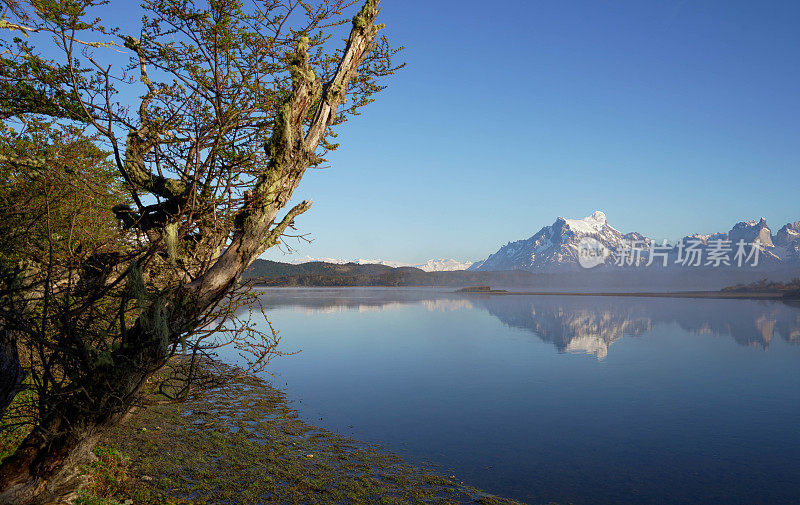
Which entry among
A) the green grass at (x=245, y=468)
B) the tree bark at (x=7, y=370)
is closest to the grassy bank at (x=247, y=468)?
the green grass at (x=245, y=468)

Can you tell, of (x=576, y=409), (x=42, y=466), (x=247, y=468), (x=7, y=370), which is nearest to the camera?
(x=42, y=466)

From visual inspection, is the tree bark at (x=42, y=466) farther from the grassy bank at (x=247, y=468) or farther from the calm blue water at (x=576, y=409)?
the calm blue water at (x=576, y=409)

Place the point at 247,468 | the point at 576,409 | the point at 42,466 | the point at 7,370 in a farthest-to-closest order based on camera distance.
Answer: the point at 576,409 < the point at 247,468 < the point at 7,370 < the point at 42,466

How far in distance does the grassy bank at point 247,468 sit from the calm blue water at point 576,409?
1.65 m

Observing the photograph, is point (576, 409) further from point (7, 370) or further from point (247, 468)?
point (7, 370)

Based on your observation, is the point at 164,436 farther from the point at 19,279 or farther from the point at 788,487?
the point at 788,487

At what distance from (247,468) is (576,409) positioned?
1704cm

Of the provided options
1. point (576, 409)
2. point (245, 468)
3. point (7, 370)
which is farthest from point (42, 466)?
point (576, 409)

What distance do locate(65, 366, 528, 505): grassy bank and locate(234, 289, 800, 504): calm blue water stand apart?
1.65 metres

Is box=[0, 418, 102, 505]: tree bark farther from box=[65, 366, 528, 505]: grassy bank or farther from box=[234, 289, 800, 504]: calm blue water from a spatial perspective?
box=[234, 289, 800, 504]: calm blue water

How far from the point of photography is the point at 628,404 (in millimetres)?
25312

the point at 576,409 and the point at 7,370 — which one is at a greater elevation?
the point at 7,370

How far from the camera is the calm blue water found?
15.6 meters

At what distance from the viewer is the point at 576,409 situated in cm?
2420
